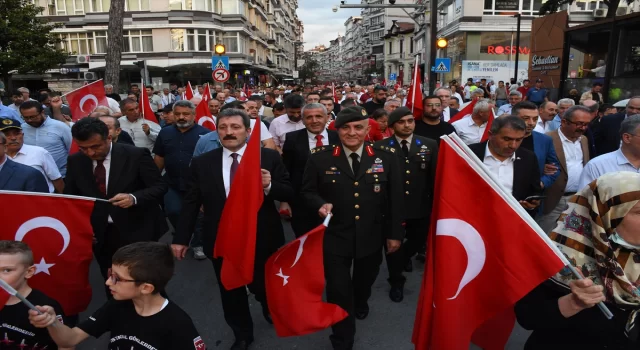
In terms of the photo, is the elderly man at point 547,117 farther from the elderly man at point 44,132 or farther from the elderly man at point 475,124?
the elderly man at point 44,132

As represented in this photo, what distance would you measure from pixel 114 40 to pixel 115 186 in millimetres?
12038

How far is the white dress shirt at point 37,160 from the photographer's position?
4289mm

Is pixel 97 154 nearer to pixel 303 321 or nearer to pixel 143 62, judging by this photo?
pixel 303 321

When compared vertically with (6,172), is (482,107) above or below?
above

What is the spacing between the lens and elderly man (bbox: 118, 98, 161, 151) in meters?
6.79

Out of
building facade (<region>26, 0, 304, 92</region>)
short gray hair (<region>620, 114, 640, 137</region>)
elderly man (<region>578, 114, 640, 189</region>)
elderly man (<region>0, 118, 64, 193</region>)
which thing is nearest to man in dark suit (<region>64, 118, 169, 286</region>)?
elderly man (<region>0, 118, 64, 193</region>)

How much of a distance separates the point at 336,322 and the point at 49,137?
4397 millimetres

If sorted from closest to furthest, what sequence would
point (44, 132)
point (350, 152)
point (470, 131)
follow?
point (350, 152), point (44, 132), point (470, 131)

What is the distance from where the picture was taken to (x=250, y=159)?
324 cm

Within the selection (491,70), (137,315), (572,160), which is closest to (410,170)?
(572,160)

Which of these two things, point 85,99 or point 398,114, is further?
point 85,99

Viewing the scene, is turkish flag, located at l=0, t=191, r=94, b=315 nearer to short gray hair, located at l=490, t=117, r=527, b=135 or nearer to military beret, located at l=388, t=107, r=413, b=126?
military beret, located at l=388, t=107, r=413, b=126

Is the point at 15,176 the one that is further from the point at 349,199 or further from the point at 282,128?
the point at 282,128

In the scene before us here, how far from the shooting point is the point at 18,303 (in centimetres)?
244
